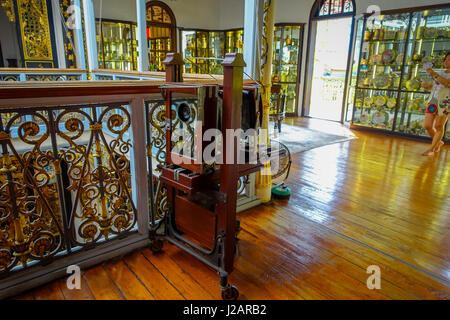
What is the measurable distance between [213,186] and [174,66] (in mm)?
767

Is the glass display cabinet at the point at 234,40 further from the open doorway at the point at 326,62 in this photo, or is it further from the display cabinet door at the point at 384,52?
the display cabinet door at the point at 384,52

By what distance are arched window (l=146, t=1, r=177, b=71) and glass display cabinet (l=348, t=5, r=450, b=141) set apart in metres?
4.72

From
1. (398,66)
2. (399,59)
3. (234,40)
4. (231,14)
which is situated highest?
(231,14)

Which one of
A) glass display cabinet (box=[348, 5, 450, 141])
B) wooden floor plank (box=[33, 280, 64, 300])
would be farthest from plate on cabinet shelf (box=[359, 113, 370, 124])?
wooden floor plank (box=[33, 280, 64, 300])

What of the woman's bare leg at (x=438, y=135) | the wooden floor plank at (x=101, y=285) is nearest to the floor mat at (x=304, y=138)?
the woman's bare leg at (x=438, y=135)

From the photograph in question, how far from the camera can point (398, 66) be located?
19.8ft

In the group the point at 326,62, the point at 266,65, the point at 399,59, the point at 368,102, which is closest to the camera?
the point at 266,65

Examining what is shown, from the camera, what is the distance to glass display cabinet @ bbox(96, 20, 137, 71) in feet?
23.3

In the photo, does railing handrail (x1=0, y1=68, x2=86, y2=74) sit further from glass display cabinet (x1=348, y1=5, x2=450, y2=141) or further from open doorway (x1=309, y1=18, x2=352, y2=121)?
open doorway (x1=309, y1=18, x2=352, y2=121)

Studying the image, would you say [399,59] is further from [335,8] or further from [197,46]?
[197,46]

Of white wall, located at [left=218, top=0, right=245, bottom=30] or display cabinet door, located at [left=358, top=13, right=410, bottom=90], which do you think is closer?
display cabinet door, located at [left=358, top=13, right=410, bottom=90]

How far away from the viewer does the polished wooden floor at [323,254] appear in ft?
6.03

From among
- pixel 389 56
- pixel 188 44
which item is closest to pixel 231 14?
pixel 188 44
